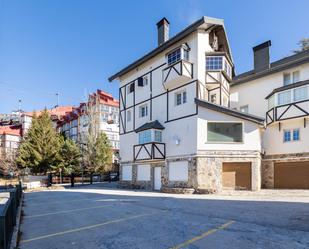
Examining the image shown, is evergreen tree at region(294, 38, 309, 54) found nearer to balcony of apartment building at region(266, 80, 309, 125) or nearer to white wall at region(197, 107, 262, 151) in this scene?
balcony of apartment building at region(266, 80, 309, 125)

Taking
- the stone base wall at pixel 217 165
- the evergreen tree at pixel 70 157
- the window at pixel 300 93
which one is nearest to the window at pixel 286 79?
the window at pixel 300 93

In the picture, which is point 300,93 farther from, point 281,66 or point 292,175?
point 292,175

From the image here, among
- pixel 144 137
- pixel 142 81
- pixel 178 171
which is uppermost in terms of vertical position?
pixel 142 81

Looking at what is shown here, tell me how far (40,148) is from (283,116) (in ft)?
86.8

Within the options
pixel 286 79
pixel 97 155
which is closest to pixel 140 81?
pixel 286 79

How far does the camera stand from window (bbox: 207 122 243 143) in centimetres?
1852

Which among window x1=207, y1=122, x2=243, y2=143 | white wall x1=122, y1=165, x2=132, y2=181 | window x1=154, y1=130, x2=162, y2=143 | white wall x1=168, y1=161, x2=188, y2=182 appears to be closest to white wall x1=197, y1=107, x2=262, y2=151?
window x1=207, y1=122, x2=243, y2=143

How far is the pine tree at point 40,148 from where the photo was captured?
31688 mm

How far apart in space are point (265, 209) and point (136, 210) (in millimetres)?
5070

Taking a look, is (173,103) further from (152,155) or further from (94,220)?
(94,220)

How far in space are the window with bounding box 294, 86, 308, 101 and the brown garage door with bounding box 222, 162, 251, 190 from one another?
634 cm

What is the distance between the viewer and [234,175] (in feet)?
61.1

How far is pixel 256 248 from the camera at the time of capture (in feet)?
18.4

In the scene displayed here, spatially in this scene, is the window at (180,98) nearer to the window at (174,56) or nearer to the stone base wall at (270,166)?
the window at (174,56)
